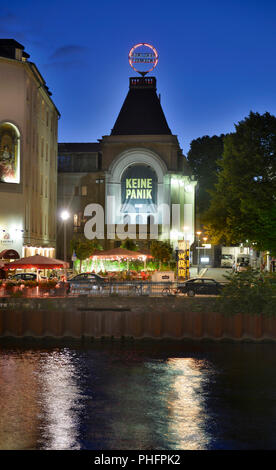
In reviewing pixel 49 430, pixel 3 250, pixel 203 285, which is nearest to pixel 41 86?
pixel 3 250

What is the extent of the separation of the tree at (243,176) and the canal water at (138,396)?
35.4m

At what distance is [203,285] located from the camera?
4738 cm

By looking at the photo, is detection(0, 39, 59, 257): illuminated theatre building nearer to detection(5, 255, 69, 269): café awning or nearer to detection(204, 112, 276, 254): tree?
detection(5, 255, 69, 269): café awning

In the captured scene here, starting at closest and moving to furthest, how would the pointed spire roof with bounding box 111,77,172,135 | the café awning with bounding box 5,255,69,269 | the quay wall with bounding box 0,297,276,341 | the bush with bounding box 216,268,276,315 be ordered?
1. the quay wall with bounding box 0,297,276,341
2. the bush with bounding box 216,268,276,315
3. the café awning with bounding box 5,255,69,269
4. the pointed spire roof with bounding box 111,77,172,135

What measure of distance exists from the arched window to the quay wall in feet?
93.5

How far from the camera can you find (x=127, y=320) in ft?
134

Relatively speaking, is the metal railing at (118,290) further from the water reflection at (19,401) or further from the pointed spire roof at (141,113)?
the pointed spire roof at (141,113)

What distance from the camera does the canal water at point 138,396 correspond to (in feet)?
68.0

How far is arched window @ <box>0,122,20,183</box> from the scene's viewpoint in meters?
67.1

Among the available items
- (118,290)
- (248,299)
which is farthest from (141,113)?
(248,299)

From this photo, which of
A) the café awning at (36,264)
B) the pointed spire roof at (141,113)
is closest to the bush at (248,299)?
the café awning at (36,264)

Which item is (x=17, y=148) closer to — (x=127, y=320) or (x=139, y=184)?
(x=139, y=184)

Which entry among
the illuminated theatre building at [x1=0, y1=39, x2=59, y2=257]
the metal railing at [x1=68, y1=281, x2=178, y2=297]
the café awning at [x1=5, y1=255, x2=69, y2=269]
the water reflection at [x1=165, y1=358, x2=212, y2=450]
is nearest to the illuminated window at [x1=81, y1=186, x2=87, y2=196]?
the illuminated theatre building at [x1=0, y1=39, x2=59, y2=257]

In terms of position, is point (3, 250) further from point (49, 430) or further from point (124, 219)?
point (49, 430)
